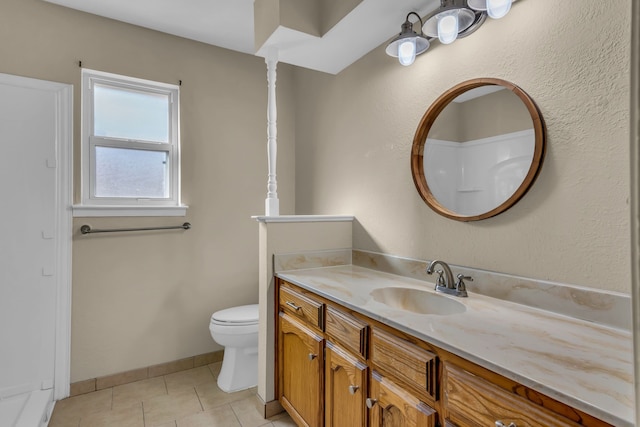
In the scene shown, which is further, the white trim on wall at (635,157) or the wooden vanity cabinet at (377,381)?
the wooden vanity cabinet at (377,381)

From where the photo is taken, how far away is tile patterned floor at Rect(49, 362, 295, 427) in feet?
6.23

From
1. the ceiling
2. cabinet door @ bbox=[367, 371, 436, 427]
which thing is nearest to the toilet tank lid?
cabinet door @ bbox=[367, 371, 436, 427]

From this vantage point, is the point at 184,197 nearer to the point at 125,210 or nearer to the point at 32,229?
the point at 125,210

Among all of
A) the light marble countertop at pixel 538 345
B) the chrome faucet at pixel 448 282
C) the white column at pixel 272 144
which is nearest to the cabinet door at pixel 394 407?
the light marble countertop at pixel 538 345

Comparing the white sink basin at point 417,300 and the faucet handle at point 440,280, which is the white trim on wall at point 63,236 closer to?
the white sink basin at point 417,300

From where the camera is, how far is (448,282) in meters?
1.49

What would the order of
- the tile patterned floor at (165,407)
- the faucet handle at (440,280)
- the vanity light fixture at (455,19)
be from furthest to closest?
the tile patterned floor at (165,407)
the faucet handle at (440,280)
the vanity light fixture at (455,19)

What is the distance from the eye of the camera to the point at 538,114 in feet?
4.14

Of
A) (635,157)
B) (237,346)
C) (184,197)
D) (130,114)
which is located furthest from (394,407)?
(130,114)

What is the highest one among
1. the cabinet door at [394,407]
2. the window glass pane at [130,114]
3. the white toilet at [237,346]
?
the window glass pane at [130,114]

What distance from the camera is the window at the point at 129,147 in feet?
7.32

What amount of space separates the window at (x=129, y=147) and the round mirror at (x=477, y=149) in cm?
176

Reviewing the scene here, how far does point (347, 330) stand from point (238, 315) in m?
1.21

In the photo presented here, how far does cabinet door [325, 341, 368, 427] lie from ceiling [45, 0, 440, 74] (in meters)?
1.63
